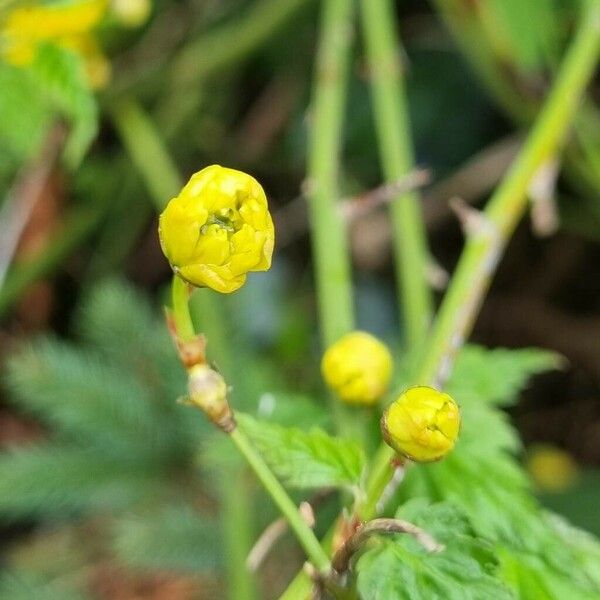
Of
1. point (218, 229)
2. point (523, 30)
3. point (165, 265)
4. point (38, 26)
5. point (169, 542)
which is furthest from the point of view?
point (165, 265)

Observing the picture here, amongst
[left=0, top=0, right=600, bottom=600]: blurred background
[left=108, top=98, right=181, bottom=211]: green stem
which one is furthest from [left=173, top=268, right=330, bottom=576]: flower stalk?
[left=108, top=98, right=181, bottom=211]: green stem

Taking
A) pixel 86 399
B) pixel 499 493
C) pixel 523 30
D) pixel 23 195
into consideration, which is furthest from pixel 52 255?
pixel 499 493

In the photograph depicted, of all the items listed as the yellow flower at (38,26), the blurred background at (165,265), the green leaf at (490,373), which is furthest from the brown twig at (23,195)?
the green leaf at (490,373)

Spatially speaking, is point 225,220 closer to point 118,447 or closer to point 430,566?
point 430,566

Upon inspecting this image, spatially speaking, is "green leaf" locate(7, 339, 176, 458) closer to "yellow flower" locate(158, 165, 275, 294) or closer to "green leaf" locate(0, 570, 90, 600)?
"green leaf" locate(0, 570, 90, 600)

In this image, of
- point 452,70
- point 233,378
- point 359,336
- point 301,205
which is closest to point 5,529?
point 233,378

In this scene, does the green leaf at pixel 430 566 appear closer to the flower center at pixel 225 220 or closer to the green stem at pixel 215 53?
the flower center at pixel 225 220

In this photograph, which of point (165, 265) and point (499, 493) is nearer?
point (499, 493)

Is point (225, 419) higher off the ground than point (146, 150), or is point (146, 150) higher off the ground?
point (146, 150)
